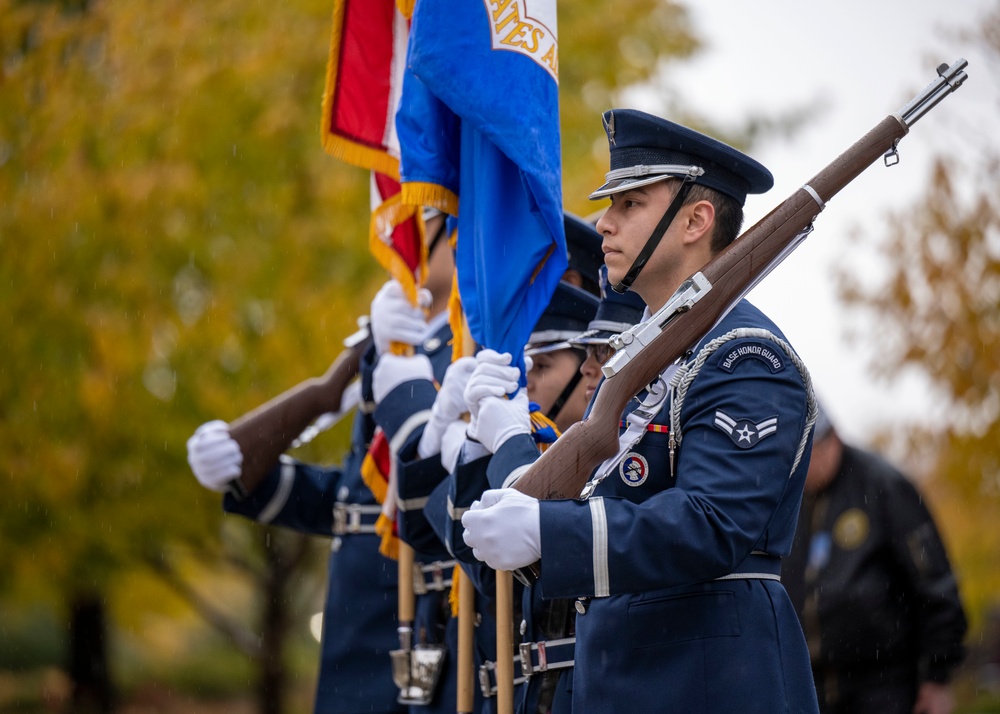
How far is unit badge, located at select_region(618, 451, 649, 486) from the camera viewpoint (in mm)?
3283

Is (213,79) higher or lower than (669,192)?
higher

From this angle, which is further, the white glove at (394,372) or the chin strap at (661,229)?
the white glove at (394,372)

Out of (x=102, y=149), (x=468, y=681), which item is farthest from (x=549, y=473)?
(x=102, y=149)

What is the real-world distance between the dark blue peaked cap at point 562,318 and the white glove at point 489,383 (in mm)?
662

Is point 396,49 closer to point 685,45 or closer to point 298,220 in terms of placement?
point 298,220

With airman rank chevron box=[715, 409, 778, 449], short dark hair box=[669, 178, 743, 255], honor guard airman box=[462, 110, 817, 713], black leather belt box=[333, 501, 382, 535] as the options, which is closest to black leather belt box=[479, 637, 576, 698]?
honor guard airman box=[462, 110, 817, 713]

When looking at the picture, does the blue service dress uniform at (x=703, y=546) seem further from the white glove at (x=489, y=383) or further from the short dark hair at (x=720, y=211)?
the white glove at (x=489, y=383)

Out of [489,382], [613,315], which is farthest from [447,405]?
[613,315]

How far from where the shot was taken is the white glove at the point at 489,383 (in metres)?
3.93

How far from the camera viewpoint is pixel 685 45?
35.2 feet

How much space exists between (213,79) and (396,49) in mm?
4563

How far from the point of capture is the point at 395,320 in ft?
16.6

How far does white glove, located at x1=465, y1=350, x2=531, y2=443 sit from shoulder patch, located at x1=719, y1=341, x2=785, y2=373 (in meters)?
0.89

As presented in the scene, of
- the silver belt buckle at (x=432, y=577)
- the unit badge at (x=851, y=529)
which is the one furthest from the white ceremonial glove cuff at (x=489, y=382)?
the unit badge at (x=851, y=529)
